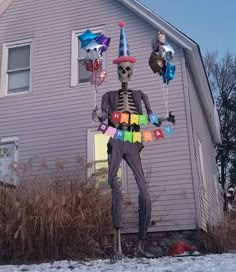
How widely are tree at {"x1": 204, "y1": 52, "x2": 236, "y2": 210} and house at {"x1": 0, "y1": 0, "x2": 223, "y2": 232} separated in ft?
38.4

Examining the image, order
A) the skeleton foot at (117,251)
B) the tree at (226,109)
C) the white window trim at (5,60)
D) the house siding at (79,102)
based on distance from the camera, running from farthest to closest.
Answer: the tree at (226,109), the white window trim at (5,60), the house siding at (79,102), the skeleton foot at (117,251)

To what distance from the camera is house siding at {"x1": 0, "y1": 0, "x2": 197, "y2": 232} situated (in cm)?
898

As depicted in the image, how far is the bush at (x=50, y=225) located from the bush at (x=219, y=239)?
2310mm

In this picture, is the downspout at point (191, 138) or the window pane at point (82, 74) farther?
the window pane at point (82, 74)

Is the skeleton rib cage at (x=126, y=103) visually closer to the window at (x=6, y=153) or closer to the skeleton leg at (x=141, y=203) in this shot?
the skeleton leg at (x=141, y=203)

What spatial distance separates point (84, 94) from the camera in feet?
33.8

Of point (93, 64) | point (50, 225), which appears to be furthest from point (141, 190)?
point (93, 64)

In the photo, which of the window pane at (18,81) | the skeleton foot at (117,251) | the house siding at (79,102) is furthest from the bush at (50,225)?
the window pane at (18,81)

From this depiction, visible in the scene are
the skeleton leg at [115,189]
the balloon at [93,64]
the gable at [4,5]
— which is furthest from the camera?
the gable at [4,5]

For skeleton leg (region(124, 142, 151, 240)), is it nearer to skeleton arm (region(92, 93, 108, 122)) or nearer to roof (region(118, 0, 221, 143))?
skeleton arm (region(92, 93, 108, 122))

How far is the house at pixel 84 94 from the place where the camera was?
29.7 ft

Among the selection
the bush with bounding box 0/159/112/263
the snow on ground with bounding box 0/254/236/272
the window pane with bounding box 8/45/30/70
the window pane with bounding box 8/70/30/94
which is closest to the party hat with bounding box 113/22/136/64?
the bush with bounding box 0/159/112/263

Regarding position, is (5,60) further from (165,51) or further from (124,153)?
(124,153)

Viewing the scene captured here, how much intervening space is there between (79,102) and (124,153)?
4.48 meters
